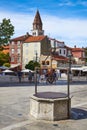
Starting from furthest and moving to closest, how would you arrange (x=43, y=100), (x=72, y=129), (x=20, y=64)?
(x=20, y=64), (x=43, y=100), (x=72, y=129)

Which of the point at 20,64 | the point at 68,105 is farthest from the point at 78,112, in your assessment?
the point at 20,64

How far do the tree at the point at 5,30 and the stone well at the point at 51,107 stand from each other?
1998 cm

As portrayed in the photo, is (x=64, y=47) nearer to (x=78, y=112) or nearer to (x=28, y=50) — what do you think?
(x=28, y=50)

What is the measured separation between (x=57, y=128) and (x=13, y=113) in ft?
8.69

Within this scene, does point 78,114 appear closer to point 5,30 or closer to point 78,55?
point 5,30

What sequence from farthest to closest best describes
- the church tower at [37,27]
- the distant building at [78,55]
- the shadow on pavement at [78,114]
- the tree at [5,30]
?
the church tower at [37,27], the distant building at [78,55], the tree at [5,30], the shadow on pavement at [78,114]

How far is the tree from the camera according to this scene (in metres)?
30.2

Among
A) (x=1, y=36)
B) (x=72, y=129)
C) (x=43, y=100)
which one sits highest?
(x=1, y=36)

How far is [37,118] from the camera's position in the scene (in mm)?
10750

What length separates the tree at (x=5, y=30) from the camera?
30.2 m

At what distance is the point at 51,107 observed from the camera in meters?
10.6

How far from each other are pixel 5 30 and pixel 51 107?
2066 cm

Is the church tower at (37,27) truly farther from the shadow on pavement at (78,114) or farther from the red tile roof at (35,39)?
the shadow on pavement at (78,114)

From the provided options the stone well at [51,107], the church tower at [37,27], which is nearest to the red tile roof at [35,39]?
the church tower at [37,27]
